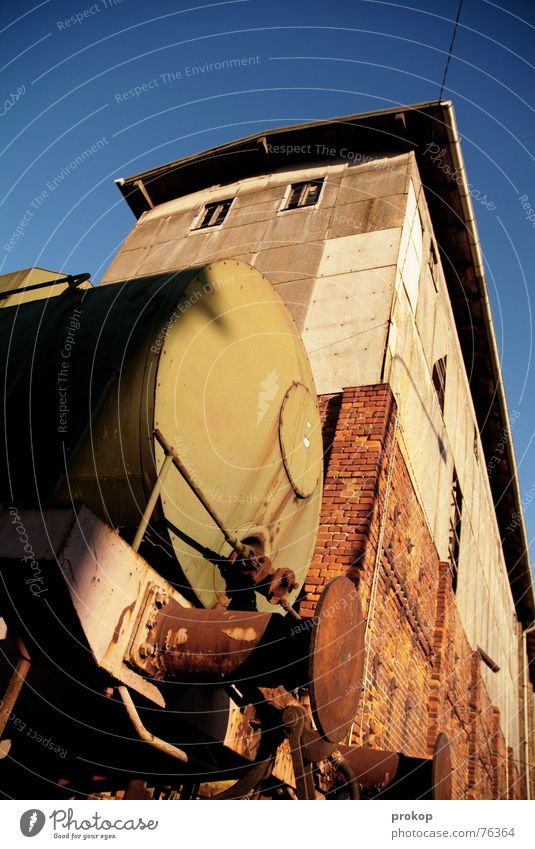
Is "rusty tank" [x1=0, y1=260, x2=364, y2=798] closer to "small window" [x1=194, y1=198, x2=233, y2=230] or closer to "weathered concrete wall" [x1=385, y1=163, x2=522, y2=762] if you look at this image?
"weathered concrete wall" [x1=385, y1=163, x2=522, y2=762]

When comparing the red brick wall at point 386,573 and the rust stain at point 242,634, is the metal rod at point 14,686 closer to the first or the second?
the rust stain at point 242,634

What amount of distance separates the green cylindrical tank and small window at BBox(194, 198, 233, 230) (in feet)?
21.9

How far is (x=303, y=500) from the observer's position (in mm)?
Answer: 4000

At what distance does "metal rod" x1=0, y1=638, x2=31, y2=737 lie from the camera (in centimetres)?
228

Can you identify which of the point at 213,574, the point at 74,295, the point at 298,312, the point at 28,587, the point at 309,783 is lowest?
the point at 309,783

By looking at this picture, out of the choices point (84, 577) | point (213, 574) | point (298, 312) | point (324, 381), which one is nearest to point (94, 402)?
point (84, 577)

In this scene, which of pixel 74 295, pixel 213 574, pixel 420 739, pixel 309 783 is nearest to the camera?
pixel 309 783

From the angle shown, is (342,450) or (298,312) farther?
(298,312)

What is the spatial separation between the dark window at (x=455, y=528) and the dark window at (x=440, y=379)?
4.74 feet

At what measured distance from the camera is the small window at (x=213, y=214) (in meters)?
9.91

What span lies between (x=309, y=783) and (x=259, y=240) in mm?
7545

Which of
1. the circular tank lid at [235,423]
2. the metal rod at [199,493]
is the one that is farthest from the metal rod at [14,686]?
the metal rod at [199,493]

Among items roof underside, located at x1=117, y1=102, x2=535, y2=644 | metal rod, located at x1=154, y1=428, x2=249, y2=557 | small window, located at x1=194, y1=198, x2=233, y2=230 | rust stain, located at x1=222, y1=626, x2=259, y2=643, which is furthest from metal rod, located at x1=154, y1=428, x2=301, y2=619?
roof underside, located at x1=117, y1=102, x2=535, y2=644

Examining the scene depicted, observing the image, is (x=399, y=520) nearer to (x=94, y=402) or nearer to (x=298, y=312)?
(x=298, y=312)
